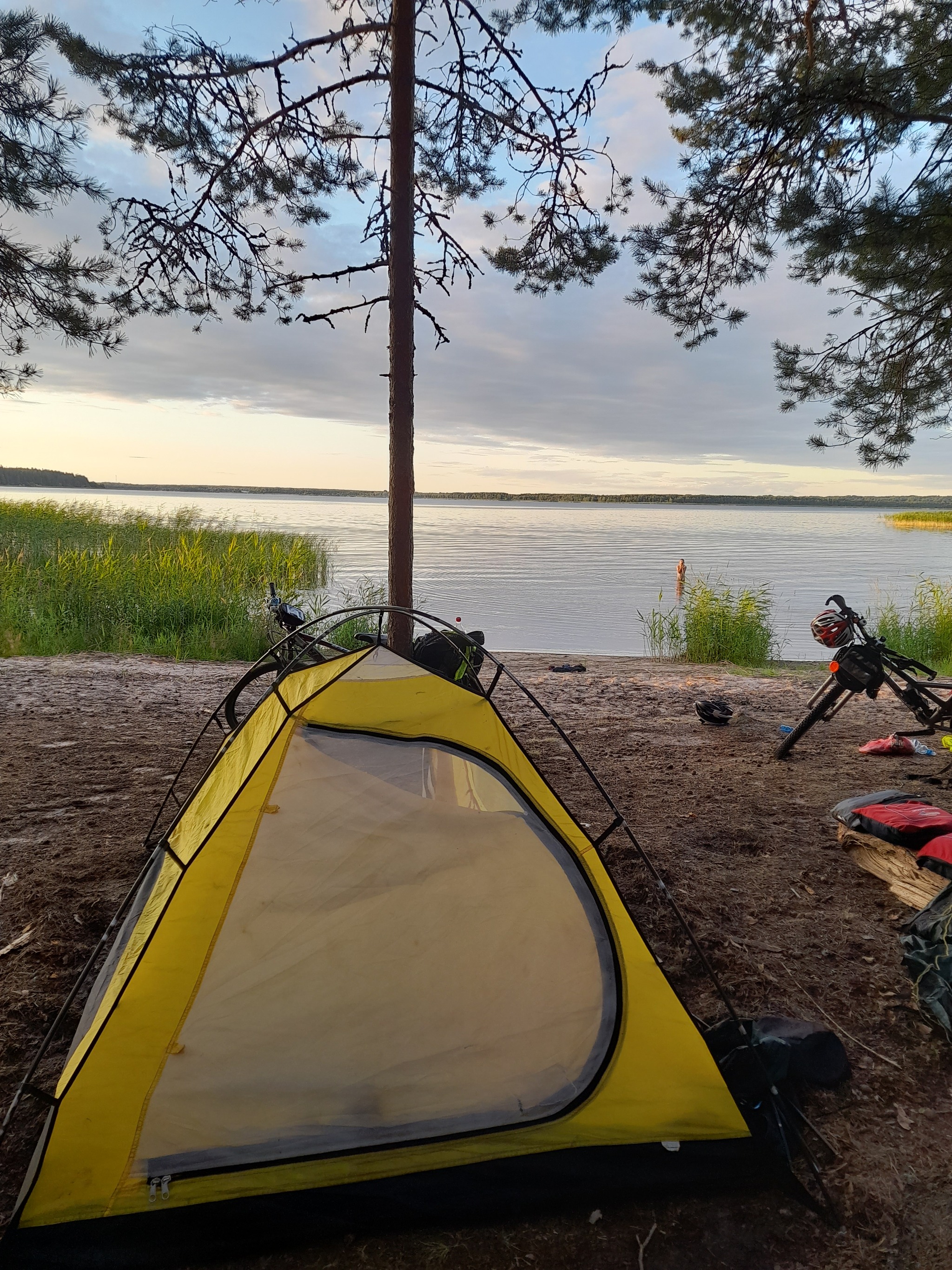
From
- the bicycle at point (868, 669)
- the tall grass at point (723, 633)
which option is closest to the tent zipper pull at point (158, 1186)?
the bicycle at point (868, 669)

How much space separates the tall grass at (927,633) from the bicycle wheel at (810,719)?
5206 mm

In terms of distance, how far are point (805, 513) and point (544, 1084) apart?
12618cm

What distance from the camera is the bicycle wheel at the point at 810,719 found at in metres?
5.23

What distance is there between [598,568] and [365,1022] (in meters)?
23.5

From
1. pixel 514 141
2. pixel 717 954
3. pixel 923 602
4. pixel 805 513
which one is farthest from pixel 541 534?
pixel 805 513

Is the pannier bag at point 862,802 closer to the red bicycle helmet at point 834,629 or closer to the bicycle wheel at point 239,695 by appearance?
the red bicycle helmet at point 834,629

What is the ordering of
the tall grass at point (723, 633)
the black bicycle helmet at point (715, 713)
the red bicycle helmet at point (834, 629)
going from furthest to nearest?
the tall grass at point (723, 633) < the black bicycle helmet at point (715, 713) < the red bicycle helmet at point (834, 629)

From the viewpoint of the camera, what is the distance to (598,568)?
81.9 feet

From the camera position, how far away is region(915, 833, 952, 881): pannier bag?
10.8ft

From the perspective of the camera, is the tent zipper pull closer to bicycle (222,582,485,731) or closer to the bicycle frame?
bicycle (222,582,485,731)

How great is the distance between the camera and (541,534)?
142 ft

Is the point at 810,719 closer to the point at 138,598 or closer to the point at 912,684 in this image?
the point at 912,684

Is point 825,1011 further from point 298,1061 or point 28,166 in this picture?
point 28,166

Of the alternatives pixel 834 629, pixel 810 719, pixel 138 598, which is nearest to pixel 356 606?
pixel 138 598
